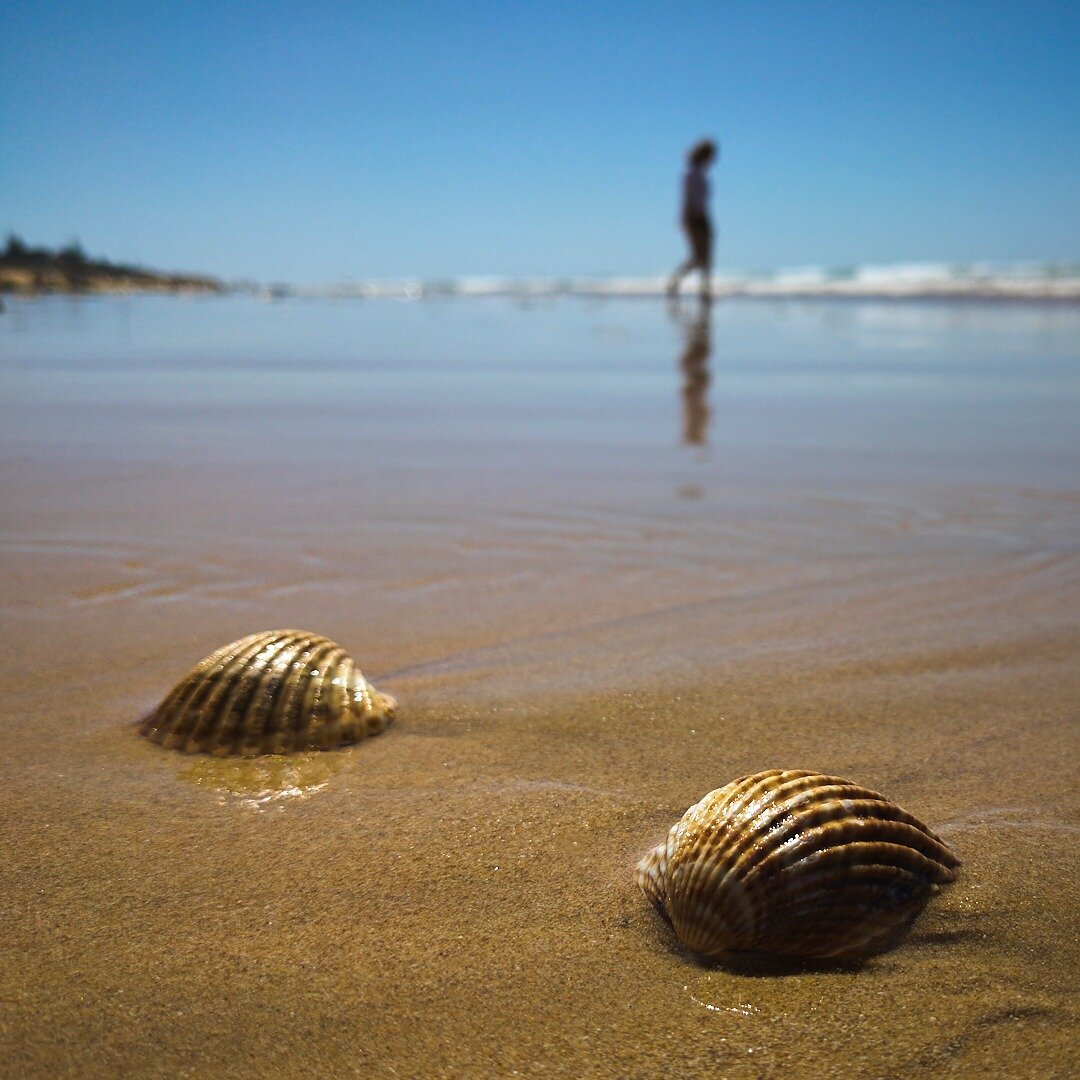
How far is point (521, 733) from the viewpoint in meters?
2.46

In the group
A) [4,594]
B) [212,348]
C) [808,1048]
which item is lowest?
[808,1048]

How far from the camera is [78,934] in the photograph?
5.43ft

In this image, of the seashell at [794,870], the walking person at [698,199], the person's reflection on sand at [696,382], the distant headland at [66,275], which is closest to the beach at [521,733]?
the seashell at [794,870]

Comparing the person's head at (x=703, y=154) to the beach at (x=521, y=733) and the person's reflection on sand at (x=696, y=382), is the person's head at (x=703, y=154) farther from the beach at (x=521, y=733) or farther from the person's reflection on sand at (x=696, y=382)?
the beach at (x=521, y=733)

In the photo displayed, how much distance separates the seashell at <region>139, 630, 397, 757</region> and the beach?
76 mm

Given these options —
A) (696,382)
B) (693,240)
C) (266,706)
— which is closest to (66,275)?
(693,240)

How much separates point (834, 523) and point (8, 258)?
33.6m

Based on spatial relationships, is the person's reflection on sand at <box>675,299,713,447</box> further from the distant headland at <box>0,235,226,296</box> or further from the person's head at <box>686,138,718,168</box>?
the distant headland at <box>0,235,226,296</box>

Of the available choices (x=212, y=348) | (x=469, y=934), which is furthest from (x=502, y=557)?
(x=212, y=348)

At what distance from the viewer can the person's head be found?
53.3 ft

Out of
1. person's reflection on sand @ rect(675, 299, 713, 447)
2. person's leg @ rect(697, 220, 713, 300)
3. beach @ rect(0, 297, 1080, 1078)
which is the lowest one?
beach @ rect(0, 297, 1080, 1078)

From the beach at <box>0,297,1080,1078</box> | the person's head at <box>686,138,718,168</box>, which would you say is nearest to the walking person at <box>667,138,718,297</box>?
the person's head at <box>686,138,718,168</box>

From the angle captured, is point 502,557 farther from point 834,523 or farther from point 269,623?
point 834,523

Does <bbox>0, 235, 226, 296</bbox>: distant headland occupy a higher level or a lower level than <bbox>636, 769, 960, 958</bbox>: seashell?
higher
